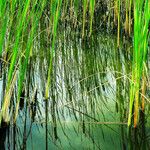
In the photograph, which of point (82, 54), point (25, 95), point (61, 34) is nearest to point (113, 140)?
→ point (25, 95)

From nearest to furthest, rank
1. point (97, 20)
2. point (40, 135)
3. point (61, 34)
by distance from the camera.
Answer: point (40, 135) → point (61, 34) → point (97, 20)

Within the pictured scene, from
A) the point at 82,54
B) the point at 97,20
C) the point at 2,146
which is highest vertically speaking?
the point at 97,20

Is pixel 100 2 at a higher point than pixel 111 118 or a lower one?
higher

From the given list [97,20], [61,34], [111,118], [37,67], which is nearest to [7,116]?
[111,118]

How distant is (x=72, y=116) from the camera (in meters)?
2.11

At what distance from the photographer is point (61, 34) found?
4.74 metres

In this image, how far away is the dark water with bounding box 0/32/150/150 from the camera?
5.98ft

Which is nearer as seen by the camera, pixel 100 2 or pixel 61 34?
pixel 61 34

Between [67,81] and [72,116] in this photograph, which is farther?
[67,81]

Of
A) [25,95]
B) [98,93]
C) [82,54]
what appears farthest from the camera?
[82,54]

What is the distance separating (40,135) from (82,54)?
2077 mm

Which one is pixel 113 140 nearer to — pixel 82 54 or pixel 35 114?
pixel 35 114

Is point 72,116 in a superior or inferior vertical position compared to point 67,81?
inferior

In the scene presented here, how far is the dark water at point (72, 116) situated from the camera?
182 cm
